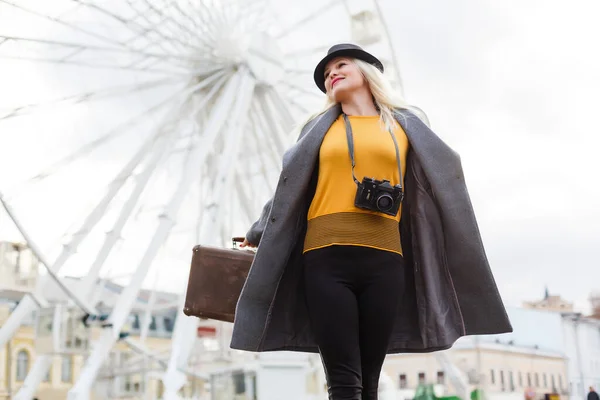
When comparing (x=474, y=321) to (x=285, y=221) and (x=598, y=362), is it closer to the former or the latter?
(x=285, y=221)

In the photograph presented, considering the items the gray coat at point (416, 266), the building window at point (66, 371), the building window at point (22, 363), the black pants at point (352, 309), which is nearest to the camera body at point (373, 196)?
the black pants at point (352, 309)

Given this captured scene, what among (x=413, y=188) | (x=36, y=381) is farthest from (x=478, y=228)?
(x=36, y=381)

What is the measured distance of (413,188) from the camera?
2613 millimetres

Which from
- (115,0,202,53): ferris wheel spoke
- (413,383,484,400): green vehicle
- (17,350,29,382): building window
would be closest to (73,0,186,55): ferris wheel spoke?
(115,0,202,53): ferris wheel spoke

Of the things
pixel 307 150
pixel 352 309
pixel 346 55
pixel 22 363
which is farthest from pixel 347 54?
pixel 22 363

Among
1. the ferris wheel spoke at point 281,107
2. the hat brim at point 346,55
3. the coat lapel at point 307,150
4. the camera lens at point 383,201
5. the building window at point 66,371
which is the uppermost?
the ferris wheel spoke at point 281,107

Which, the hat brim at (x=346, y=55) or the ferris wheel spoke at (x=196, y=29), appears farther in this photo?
the ferris wheel spoke at (x=196, y=29)

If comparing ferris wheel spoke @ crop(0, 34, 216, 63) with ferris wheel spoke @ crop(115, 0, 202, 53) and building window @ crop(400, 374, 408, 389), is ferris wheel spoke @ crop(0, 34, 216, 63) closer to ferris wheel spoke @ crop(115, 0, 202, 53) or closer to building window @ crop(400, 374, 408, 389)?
ferris wheel spoke @ crop(115, 0, 202, 53)

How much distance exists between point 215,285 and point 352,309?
2.38 ft

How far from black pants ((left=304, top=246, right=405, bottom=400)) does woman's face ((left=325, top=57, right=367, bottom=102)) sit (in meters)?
0.61

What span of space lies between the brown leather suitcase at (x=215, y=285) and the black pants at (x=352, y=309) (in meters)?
0.54

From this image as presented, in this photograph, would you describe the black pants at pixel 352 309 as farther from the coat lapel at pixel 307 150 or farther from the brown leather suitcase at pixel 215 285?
the brown leather suitcase at pixel 215 285

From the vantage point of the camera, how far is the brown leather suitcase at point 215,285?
284 cm

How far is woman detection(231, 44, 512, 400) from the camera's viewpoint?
231 centimetres
